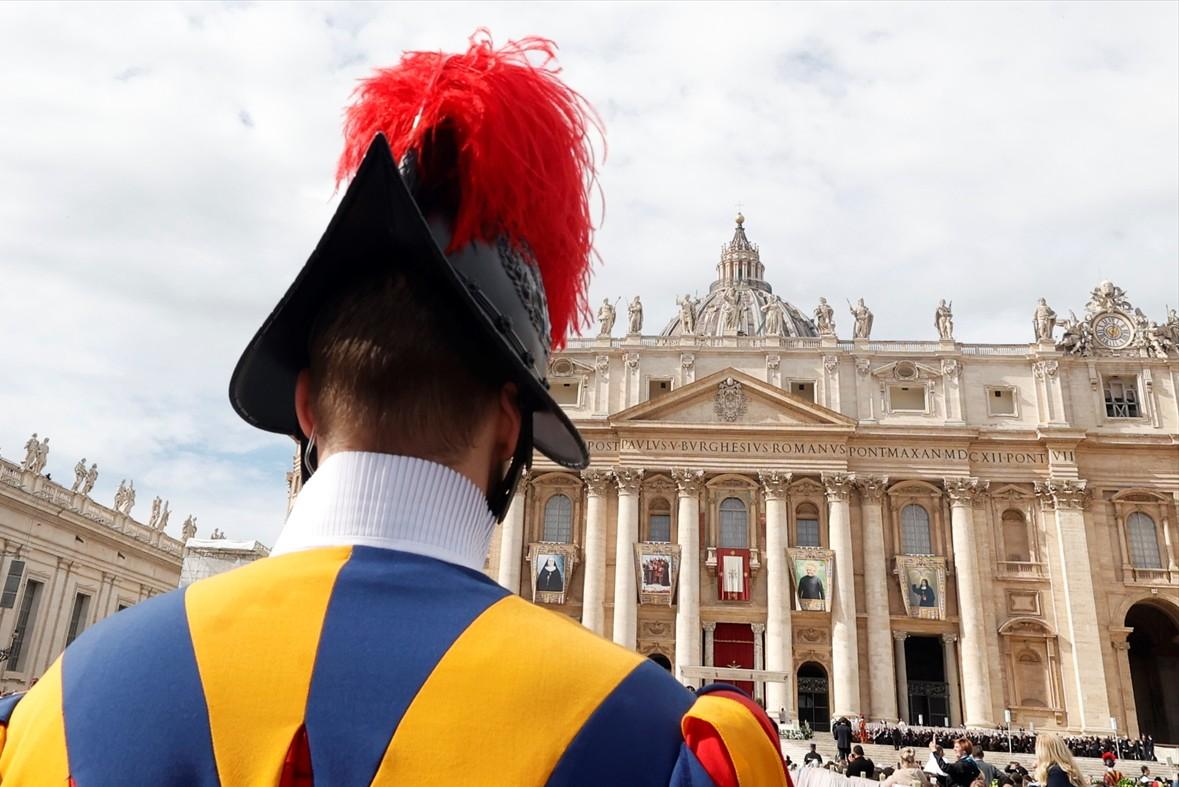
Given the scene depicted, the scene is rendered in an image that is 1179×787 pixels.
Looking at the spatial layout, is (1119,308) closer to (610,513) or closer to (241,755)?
(610,513)

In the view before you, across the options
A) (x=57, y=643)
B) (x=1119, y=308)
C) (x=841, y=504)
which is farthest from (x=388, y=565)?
(x=1119, y=308)

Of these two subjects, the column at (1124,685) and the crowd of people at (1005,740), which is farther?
the column at (1124,685)

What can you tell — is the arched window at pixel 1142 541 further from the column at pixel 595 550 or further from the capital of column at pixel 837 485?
the column at pixel 595 550

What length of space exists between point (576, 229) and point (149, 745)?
1.03 m

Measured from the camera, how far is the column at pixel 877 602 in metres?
31.4

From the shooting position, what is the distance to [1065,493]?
110ft

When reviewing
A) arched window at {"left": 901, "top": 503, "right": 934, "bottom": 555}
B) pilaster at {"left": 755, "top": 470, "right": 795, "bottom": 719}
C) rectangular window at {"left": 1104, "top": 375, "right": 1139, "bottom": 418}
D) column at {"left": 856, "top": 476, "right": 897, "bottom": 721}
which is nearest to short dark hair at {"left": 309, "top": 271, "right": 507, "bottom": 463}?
pilaster at {"left": 755, "top": 470, "right": 795, "bottom": 719}

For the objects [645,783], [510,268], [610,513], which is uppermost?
[610,513]

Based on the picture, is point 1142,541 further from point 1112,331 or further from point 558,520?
point 558,520

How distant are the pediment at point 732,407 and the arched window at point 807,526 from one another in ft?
10.5

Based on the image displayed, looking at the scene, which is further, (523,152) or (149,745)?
(523,152)

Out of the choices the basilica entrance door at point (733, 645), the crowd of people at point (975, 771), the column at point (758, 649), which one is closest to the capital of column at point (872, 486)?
the column at point (758, 649)

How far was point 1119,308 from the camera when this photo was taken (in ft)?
122

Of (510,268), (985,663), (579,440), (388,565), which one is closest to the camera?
(388,565)
